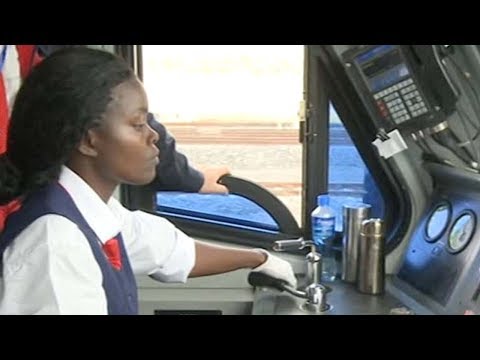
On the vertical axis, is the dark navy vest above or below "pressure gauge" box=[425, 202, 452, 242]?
above

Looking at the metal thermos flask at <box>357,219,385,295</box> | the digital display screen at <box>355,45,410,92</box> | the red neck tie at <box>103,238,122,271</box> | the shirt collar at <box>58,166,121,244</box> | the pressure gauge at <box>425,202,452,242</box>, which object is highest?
the digital display screen at <box>355,45,410,92</box>

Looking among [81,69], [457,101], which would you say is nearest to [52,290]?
[81,69]

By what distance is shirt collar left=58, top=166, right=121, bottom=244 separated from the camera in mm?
1167

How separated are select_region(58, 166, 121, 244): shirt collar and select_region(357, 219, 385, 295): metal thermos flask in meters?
1.07

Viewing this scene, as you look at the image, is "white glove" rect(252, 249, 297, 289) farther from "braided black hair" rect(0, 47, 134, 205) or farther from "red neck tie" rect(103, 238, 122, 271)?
"braided black hair" rect(0, 47, 134, 205)

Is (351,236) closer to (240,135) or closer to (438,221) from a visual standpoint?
(438,221)

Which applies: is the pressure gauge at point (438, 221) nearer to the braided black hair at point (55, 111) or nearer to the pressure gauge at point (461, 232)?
the pressure gauge at point (461, 232)

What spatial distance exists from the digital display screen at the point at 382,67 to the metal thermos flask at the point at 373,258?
1.46 ft

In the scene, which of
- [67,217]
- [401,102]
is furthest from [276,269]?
[67,217]

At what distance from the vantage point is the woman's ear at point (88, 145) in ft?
3.76

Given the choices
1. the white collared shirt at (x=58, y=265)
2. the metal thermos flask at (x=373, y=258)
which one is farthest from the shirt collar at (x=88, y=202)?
the metal thermos flask at (x=373, y=258)

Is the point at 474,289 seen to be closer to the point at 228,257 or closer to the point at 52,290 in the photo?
the point at 228,257

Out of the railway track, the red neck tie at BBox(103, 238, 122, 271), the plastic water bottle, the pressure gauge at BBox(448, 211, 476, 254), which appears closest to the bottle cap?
the plastic water bottle

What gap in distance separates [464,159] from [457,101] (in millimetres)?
188
